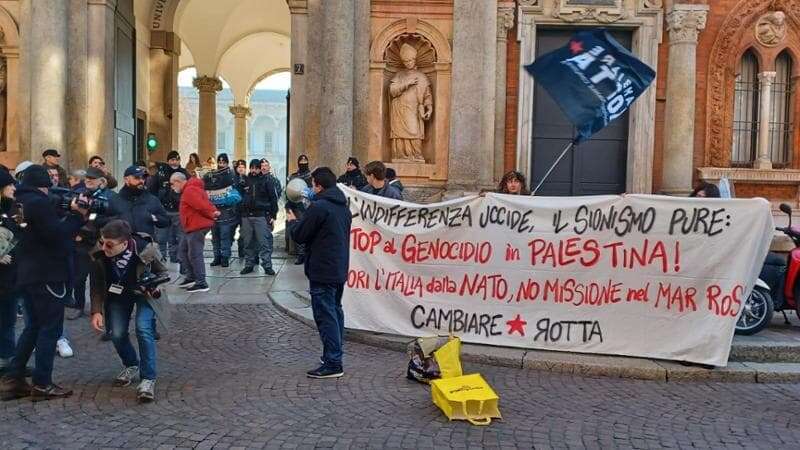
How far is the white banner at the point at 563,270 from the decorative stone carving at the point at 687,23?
24.7ft

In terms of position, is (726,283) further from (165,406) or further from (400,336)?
(165,406)

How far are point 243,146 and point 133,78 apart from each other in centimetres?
1887

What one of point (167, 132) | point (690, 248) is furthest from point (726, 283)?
point (167, 132)

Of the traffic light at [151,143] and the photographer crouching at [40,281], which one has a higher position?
the traffic light at [151,143]

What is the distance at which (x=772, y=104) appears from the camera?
13.8 meters

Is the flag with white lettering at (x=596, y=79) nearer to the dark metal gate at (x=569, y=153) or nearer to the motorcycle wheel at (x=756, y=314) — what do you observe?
the motorcycle wheel at (x=756, y=314)

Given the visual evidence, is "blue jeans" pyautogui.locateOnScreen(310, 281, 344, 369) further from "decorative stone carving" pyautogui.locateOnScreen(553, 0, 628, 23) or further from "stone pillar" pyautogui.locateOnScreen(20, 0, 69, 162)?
"stone pillar" pyautogui.locateOnScreen(20, 0, 69, 162)

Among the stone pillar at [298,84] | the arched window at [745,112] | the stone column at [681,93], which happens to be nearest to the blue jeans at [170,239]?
the stone pillar at [298,84]

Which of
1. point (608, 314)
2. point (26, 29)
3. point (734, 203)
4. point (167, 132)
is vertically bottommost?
point (608, 314)

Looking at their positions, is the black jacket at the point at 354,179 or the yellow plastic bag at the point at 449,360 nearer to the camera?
the yellow plastic bag at the point at 449,360

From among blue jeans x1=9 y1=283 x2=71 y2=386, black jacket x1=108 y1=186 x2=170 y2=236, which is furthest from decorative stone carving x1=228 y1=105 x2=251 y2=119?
blue jeans x1=9 y1=283 x2=71 y2=386

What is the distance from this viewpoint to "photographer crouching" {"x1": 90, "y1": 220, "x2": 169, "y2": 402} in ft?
18.0

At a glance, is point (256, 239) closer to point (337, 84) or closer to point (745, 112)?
point (337, 84)

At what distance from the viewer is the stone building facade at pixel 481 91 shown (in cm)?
1295
